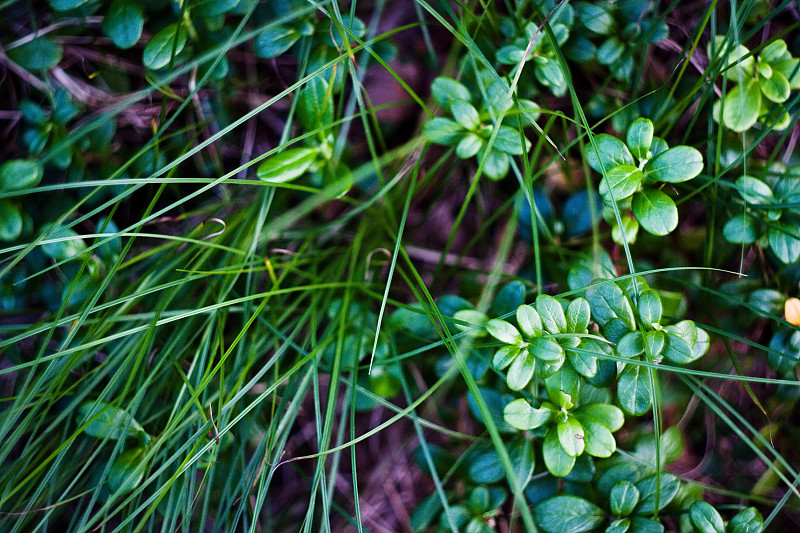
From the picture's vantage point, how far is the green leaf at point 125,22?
106 centimetres

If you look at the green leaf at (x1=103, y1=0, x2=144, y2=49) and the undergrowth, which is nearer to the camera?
the undergrowth

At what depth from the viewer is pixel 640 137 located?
884 mm

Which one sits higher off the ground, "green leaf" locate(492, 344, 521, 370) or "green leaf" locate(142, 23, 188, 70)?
"green leaf" locate(142, 23, 188, 70)

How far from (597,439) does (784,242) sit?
512 millimetres

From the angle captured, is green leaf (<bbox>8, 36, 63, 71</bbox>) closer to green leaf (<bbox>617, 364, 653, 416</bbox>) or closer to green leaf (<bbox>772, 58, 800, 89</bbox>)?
green leaf (<bbox>617, 364, 653, 416</bbox>)

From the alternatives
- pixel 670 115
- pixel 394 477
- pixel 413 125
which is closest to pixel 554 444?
pixel 394 477

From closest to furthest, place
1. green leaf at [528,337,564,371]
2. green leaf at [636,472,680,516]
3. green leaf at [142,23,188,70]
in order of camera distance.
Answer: green leaf at [528,337,564,371] → green leaf at [636,472,680,516] → green leaf at [142,23,188,70]

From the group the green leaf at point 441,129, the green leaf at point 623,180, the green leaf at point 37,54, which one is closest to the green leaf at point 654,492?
the green leaf at point 623,180

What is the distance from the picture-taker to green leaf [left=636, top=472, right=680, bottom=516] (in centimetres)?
92

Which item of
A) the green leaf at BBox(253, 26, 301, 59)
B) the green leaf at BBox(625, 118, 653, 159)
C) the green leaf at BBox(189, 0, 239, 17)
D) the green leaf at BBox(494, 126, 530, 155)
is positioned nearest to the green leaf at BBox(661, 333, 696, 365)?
the green leaf at BBox(625, 118, 653, 159)

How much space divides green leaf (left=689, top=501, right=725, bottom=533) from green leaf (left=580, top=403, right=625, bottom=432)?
22cm

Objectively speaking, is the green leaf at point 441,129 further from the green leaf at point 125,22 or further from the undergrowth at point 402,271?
the green leaf at point 125,22

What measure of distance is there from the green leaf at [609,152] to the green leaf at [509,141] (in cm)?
13

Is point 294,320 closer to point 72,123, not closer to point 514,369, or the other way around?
point 514,369
